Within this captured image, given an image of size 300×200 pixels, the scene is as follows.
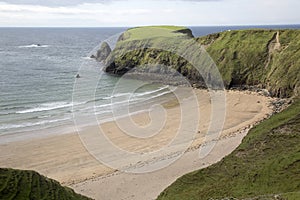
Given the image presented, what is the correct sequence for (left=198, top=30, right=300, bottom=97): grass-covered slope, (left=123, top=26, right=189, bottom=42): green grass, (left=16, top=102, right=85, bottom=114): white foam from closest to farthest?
(left=16, top=102, right=85, bottom=114): white foam
(left=198, top=30, right=300, bottom=97): grass-covered slope
(left=123, top=26, right=189, bottom=42): green grass

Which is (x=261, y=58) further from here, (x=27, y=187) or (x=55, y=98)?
(x=27, y=187)

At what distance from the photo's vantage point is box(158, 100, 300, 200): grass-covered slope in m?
15.5

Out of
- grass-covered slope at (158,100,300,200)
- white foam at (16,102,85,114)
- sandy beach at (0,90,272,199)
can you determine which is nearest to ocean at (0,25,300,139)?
white foam at (16,102,85,114)

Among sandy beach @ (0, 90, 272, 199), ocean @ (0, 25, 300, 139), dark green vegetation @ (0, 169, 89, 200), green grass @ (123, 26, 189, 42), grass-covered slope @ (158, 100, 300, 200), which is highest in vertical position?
dark green vegetation @ (0, 169, 89, 200)

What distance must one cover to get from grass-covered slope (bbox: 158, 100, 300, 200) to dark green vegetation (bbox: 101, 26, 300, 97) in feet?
86.4

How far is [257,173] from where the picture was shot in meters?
17.1

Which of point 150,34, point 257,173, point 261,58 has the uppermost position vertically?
point 257,173

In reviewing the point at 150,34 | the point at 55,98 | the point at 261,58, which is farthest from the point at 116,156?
the point at 150,34

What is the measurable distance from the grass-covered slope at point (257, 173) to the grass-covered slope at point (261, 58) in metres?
26.3

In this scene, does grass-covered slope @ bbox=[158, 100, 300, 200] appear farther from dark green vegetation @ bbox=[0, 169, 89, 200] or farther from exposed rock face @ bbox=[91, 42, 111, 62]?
exposed rock face @ bbox=[91, 42, 111, 62]

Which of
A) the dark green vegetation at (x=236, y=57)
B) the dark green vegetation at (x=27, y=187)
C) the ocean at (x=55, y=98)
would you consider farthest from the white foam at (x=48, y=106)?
the dark green vegetation at (x=27, y=187)

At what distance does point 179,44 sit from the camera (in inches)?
2763

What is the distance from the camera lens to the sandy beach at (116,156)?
23.1 meters

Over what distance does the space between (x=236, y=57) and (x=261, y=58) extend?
Result: 13.7ft
